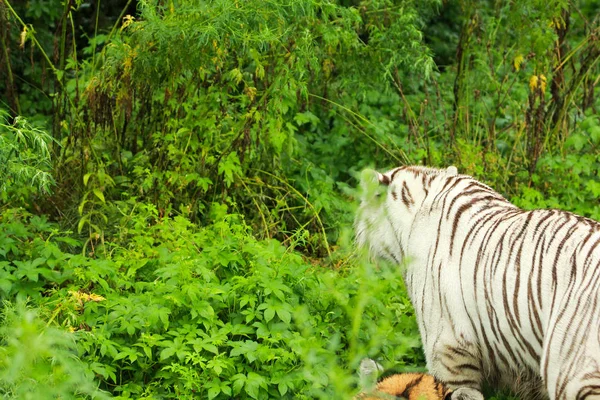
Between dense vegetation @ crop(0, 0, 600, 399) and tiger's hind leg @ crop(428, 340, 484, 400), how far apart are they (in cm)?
21

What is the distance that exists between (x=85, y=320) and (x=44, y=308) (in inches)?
9.0

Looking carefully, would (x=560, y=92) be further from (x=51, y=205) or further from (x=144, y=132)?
(x=51, y=205)

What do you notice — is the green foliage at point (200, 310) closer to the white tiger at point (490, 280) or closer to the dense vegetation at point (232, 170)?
the dense vegetation at point (232, 170)

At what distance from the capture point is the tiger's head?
4645 millimetres

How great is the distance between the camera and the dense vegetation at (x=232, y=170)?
4.41 metres

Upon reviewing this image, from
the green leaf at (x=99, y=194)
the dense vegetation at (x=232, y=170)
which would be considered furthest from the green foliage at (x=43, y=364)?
the green leaf at (x=99, y=194)

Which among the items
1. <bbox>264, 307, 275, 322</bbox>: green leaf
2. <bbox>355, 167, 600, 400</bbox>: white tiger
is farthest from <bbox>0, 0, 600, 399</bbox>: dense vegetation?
<bbox>355, 167, 600, 400</bbox>: white tiger

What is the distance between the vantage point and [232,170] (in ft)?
19.5

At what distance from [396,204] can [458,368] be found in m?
0.87

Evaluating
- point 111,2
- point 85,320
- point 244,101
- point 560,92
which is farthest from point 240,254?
point 111,2

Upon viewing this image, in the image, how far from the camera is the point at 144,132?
616cm

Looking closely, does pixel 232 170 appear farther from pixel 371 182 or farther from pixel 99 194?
pixel 371 182

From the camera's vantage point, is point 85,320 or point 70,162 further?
point 70,162

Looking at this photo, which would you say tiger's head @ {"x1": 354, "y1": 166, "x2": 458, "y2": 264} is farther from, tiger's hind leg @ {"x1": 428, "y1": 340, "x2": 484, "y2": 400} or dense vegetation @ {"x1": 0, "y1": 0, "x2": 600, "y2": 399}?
tiger's hind leg @ {"x1": 428, "y1": 340, "x2": 484, "y2": 400}
